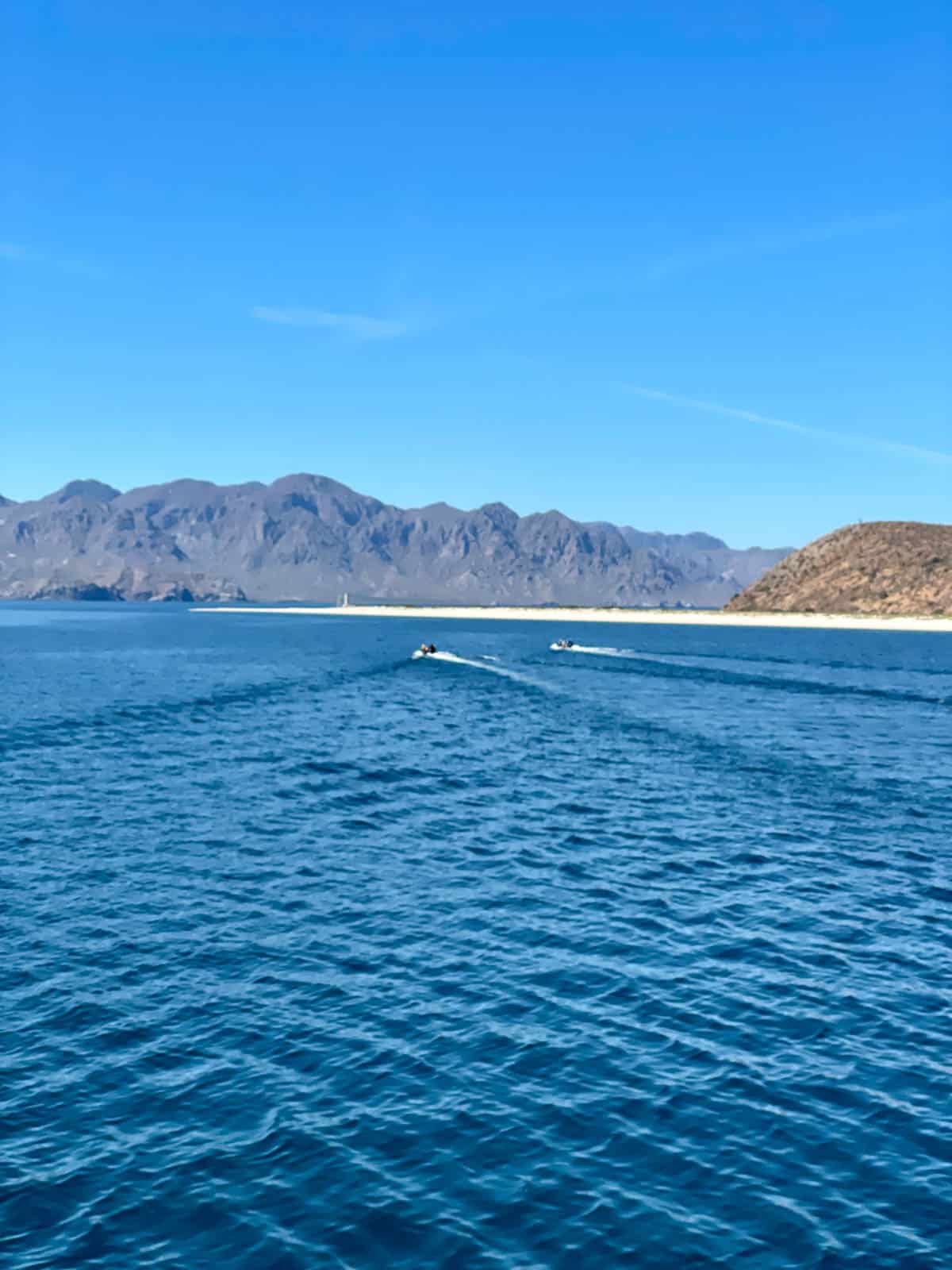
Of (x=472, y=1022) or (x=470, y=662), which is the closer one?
(x=472, y=1022)

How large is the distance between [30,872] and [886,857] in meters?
34.4

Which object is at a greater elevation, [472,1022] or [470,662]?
[470,662]

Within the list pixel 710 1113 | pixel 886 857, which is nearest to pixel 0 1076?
pixel 710 1113

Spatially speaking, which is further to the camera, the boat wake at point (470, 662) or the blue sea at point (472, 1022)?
the boat wake at point (470, 662)

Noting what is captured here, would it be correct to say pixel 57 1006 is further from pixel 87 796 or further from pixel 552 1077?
pixel 87 796

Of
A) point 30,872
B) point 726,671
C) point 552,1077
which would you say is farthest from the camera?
point 726,671

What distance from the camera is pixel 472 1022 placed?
2450 centimetres

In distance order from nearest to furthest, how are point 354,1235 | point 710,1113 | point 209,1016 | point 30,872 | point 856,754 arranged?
point 354,1235 → point 710,1113 → point 209,1016 → point 30,872 → point 856,754

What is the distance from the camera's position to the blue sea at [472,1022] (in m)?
16.7

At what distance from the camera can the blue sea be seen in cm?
1673

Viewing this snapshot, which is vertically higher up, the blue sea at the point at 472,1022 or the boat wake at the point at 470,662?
the boat wake at the point at 470,662

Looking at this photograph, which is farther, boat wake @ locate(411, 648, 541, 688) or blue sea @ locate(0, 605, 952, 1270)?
boat wake @ locate(411, 648, 541, 688)

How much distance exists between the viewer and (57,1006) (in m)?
24.8

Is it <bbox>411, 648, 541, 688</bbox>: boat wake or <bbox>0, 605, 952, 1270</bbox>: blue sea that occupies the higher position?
<bbox>411, 648, 541, 688</bbox>: boat wake
